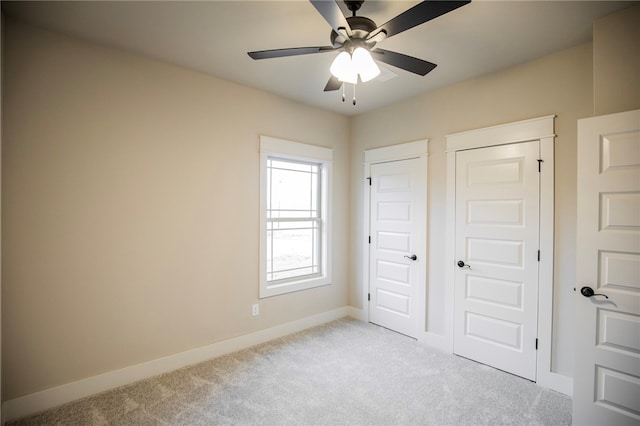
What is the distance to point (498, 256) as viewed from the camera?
2.87 meters

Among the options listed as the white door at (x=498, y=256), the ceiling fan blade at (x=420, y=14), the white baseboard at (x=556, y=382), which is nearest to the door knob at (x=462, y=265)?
the white door at (x=498, y=256)

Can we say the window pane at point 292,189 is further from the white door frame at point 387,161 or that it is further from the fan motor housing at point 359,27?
Result: the fan motor housing at point 359,27

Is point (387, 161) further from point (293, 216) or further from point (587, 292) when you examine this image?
point (587, 292)

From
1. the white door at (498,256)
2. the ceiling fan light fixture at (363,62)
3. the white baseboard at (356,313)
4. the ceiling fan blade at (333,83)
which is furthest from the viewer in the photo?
the white baseboard at (356,313)

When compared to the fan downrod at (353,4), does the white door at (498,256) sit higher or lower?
lower

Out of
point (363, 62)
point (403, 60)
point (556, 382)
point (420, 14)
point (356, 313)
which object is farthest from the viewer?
point (356, 313)

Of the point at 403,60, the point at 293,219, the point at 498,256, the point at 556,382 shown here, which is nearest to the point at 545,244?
the point at 498,256

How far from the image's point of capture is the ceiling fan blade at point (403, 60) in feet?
6.27

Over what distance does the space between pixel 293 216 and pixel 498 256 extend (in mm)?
2251

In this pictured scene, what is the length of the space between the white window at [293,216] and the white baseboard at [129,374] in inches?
18.2

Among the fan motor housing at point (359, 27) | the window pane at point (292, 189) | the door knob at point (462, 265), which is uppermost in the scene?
the fan motor housing at point (359, 27)

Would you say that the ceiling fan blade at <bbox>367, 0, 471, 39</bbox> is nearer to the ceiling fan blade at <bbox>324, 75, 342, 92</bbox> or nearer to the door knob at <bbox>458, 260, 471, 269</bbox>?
the ceiling fan blade at <bbox>324, 75, 342, 92</bbox>

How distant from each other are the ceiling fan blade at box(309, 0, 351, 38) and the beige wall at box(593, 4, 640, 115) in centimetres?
180

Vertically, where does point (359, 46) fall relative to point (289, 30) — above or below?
below
